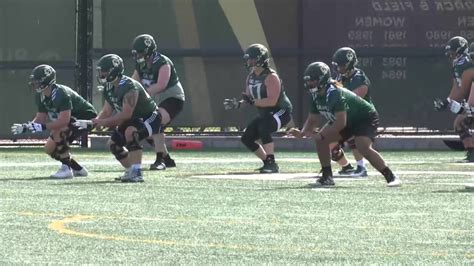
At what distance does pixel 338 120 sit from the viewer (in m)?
16.2

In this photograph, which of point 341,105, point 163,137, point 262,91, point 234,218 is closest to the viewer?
point 234,218

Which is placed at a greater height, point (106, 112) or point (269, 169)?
point (106, 112)

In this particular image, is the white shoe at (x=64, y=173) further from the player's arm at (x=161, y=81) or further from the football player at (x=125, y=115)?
the player's arm at (x=161, y=81)

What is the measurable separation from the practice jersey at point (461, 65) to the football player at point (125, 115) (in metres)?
5.37

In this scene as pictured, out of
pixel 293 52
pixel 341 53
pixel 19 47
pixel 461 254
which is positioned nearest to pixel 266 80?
pixel 341 53

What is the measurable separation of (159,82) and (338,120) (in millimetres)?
4576

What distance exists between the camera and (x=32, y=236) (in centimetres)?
1142

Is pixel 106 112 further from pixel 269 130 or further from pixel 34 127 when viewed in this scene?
pixel 269 130

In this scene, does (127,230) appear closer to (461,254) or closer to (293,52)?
(461,254)

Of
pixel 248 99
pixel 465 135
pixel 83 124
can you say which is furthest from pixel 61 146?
pixel 465 135

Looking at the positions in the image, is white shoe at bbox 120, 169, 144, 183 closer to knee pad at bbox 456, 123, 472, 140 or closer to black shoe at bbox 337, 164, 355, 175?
black shoe at bbox 337, 164, 355, 175

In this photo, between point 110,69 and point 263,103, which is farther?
point 263,103

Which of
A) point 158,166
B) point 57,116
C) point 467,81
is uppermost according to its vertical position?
point 467,81

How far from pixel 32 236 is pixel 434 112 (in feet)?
48.5
